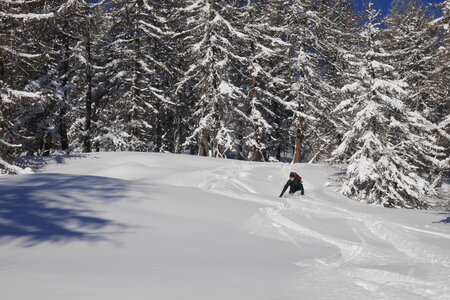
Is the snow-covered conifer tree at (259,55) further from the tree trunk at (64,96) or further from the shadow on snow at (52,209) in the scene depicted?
Answer: the shadow on snow at (52,209)

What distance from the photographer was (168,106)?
25234mm

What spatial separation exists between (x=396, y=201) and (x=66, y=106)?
18179 millimetres

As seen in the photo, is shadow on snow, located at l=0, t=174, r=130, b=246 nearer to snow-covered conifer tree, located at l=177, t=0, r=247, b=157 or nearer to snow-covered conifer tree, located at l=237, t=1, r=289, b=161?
snow-covered conifer tree, located at l=177, t=0, r=247, b=157

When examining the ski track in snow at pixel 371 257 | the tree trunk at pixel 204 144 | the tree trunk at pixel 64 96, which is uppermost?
the tree trunk at pixel 64 96

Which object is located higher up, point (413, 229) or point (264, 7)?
point (264, 7)

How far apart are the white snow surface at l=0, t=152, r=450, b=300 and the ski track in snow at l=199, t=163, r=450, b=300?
23 millimetres

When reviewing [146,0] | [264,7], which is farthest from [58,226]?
[264,7]

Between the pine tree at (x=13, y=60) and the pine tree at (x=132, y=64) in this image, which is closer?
the pine tree at (x=13, y=60)

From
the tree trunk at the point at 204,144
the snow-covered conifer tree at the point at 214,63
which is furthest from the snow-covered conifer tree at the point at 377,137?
the tree trunk at the point at 204,144

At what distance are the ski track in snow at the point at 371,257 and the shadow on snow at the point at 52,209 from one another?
3.53 meters

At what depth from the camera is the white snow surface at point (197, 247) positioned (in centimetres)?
373

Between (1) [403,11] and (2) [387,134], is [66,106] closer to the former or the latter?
(2) [387,134]

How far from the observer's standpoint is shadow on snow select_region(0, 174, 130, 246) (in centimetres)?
523

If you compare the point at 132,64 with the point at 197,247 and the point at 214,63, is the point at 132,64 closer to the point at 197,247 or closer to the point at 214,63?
the point at 214,63
